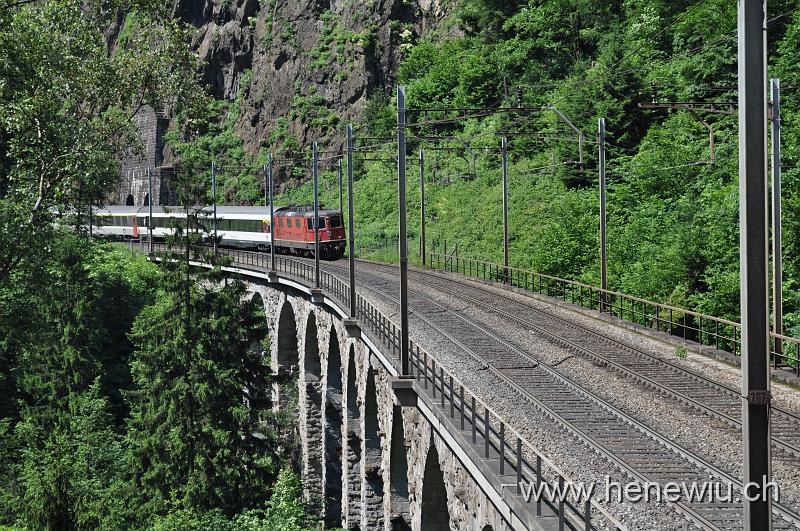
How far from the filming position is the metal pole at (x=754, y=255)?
307 inches

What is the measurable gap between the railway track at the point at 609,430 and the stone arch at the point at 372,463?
361cm

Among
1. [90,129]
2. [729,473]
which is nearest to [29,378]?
[90,129]

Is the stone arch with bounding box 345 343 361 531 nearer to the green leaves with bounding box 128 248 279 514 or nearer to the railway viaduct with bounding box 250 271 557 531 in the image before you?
the railway viaduct with bounding box 250 271 557 531

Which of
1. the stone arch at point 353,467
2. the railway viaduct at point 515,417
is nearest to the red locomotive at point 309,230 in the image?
the railway viaduct at point 515,417

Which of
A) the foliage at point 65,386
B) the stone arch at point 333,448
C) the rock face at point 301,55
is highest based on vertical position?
the rock face at point 301,55

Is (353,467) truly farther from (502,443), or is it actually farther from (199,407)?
(502,443)

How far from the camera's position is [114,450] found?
3594 centimetres

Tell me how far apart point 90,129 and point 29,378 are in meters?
16.9

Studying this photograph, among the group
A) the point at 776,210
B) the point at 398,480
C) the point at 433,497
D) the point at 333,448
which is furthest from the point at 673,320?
the point at 333,448

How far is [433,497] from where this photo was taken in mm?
19203

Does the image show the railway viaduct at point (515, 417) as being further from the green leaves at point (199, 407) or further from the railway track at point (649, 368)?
the green leaves at point (199, 407)

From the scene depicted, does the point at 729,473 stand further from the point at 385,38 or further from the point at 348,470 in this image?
the point at 385,38

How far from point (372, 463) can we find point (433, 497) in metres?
13.3

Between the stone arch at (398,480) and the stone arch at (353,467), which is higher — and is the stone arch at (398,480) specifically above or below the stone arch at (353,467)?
above
